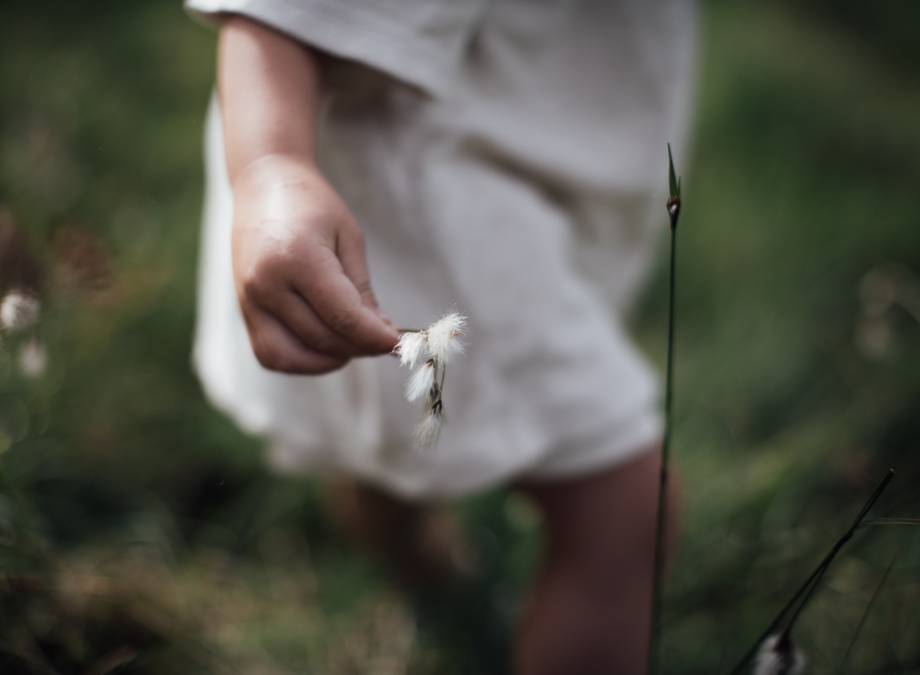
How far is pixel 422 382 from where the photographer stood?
415 millimetres

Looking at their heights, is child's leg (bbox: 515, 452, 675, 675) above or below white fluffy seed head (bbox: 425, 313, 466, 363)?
below

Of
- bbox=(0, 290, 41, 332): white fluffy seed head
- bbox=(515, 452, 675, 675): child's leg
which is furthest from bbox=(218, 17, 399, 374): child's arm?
bbox=(515, 452, 675, 675): child's leg

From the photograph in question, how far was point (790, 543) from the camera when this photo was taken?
36.0 inches

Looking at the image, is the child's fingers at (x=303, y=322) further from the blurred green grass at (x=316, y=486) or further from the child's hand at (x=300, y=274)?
the blurred green grass at (x=316, y=486)

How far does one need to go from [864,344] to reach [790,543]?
0.57 m

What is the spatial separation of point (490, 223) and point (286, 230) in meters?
0.30

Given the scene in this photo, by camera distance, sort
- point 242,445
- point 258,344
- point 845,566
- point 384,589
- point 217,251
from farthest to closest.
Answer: point 242,445
point 384,589
point 845,566
point 217,251
point 258,344

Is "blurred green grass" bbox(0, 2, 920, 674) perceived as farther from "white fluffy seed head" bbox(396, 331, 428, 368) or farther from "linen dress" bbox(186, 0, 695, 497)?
"white fluffy seed head" bbox(396, 331, 428, 368)

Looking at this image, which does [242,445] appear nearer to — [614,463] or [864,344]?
[614,463]

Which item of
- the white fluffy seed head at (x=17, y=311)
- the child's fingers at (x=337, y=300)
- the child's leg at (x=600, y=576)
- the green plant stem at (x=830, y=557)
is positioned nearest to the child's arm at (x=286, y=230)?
the child's fingers at (x=337, y=300)

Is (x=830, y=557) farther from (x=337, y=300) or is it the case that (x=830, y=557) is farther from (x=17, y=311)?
(x=17, y=311)

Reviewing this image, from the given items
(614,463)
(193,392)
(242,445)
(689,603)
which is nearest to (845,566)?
(689,603)

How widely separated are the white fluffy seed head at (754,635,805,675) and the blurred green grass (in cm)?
9

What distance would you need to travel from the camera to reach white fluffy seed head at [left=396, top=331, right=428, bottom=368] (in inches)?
16.4
